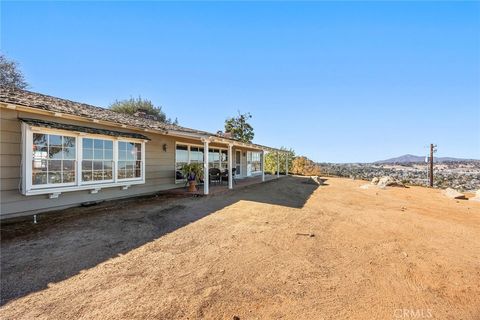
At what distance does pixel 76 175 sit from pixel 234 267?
5.68 meters

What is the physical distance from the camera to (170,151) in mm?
10641

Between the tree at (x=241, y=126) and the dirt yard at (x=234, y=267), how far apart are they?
84.9 ft

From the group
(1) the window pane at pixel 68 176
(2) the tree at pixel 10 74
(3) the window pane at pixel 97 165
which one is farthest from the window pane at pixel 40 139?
(2) the tree at pixel 10 74

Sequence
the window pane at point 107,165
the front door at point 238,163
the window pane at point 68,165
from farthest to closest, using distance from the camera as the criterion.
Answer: the front door at point 238,163 → the window pane at point 107,165 → the window pane at point 68,165

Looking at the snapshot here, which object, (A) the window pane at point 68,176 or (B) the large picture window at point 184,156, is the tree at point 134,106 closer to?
(B) the large picture window at point 184,156

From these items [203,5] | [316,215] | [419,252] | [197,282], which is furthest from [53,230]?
[203,5]

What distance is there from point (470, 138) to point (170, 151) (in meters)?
33.9

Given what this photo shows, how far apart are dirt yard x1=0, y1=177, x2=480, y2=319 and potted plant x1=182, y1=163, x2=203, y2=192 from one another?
3293 mm

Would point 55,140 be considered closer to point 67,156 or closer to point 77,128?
point 67,156

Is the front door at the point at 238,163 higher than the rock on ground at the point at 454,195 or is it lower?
higher

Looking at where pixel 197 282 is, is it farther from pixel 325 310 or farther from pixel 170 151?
pixel 170 151

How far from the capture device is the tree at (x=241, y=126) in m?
32.1

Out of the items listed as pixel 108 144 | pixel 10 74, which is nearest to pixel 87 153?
pixel 108 144

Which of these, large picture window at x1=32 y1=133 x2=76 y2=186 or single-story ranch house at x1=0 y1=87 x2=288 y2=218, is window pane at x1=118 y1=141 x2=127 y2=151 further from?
large picture window at x1=32 y1=133 x2=76 y2=186
